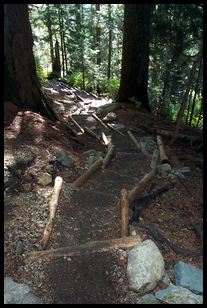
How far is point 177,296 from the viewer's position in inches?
170

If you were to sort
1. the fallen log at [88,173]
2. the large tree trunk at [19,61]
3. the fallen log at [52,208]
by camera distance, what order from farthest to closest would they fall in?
the large tree trunk at [19,61] → the fallen log at [88,173] → the fallen log at [52,208]

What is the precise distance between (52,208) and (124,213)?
4.04 feet

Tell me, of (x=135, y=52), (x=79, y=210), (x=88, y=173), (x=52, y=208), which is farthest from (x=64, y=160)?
(x=135, y=52)

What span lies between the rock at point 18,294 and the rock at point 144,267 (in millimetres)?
1293

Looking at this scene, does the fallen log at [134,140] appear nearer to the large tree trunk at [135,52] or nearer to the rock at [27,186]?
the large tree trunk at [135,52]

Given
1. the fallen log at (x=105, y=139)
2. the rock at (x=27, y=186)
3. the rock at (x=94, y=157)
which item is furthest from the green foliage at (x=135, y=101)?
the rock at (x=27, y=186)

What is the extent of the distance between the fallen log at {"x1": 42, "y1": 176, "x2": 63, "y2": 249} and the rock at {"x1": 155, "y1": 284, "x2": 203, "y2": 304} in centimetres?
174

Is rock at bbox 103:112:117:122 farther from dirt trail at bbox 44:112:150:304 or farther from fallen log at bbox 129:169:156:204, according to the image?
fallen log at bbox 129:169:156:204

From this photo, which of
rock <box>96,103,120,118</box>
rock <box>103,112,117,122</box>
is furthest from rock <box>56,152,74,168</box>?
rock <box>96,103,120,118</box>

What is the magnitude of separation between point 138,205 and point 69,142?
2.67m

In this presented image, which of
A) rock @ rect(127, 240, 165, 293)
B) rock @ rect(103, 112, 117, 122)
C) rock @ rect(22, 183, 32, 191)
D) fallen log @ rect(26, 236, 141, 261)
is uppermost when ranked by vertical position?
rock @ rect(103, 112, 117, 122)

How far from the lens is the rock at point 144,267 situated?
443 cm

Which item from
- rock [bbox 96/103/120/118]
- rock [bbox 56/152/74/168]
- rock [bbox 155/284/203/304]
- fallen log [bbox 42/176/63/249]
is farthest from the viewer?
rock [bbox 96/103/120/118]

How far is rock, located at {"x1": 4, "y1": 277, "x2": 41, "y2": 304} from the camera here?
4.11m
